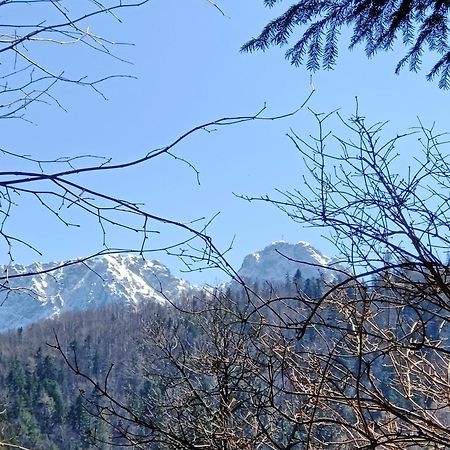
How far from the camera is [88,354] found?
97125 millimetres

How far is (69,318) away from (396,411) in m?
118

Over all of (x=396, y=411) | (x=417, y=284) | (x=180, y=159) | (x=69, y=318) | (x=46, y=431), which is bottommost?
(x=46, y=431)

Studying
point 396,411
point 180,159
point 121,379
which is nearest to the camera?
point 180,159

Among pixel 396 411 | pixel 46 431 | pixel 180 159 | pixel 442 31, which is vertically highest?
pixel 442 31

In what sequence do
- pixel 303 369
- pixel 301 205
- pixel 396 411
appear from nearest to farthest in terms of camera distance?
1. pixel 396 411
2. pixel 301 205
3. pixel 303 369

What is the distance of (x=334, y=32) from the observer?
263 cm

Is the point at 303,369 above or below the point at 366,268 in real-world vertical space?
below


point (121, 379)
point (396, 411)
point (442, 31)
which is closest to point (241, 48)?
point (442, 31)

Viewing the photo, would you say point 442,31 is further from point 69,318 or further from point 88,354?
point 69,318

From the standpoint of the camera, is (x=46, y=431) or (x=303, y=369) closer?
(x=303, y=369)

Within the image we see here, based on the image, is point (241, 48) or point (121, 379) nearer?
point (241, 48)

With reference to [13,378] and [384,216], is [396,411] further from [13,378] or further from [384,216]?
[13,378]

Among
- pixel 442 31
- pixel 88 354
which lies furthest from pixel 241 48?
pixel 88 354

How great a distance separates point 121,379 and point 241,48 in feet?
298
